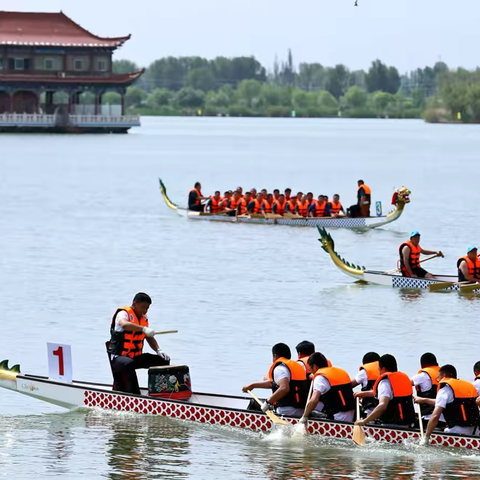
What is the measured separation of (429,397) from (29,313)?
15.3 meters

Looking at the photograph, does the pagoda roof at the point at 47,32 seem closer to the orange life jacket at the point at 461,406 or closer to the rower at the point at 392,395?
the rower at the point at 392,395

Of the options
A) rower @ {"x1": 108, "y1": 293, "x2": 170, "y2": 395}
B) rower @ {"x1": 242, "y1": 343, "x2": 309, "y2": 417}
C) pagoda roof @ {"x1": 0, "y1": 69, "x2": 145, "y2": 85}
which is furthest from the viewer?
pagoda roof @ {"x1": 0, "y1": 69, "x2": 145, "y2": 85}

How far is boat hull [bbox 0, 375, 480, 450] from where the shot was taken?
647 inches

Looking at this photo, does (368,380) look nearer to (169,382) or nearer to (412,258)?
(169,382)

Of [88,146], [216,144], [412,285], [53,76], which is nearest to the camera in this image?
[412,285]

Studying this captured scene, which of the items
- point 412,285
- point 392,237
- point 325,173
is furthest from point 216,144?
point 412,285

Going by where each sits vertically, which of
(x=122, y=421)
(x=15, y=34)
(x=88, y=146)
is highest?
(x=15, y=34)

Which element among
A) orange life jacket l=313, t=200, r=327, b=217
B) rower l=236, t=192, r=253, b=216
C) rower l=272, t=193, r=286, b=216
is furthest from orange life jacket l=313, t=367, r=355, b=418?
rower l=236, t=192, r=253, b=216

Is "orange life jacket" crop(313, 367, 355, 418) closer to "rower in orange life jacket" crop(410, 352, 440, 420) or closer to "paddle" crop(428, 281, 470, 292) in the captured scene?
"rower in orange life jacket" crop(410, 352, 440, 420)

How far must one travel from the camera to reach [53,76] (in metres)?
126

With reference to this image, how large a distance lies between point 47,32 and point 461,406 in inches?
4621

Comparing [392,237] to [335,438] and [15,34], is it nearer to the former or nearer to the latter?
[335,438]

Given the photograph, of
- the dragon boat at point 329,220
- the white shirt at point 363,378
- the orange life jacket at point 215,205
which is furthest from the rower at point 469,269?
the orange life jacket at point 215,205

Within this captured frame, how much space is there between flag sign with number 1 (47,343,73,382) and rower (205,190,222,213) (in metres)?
31.1
